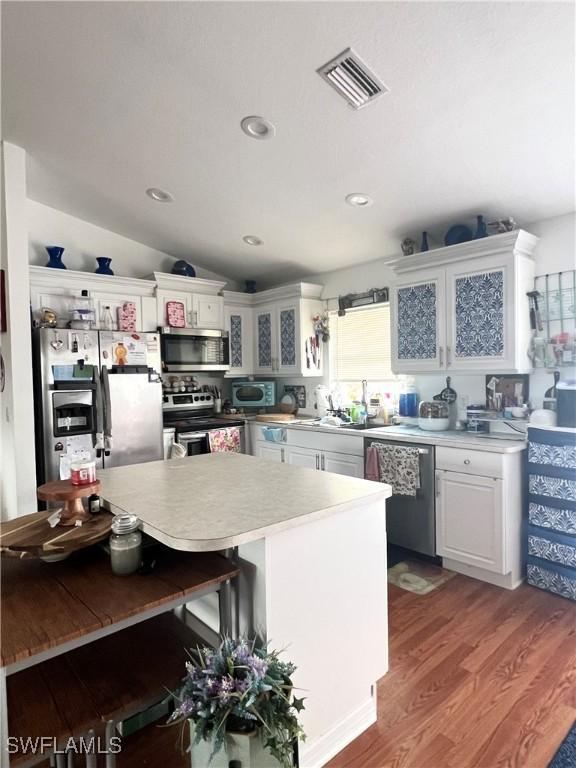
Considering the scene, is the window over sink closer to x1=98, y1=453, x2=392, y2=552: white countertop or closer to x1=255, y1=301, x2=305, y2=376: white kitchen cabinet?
x1=255, y1=301, x2=305, y2=376: white kitchen cabinet

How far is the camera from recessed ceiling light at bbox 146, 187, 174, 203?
11.3 feet

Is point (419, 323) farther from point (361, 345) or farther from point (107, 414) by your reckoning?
point (107, 414)

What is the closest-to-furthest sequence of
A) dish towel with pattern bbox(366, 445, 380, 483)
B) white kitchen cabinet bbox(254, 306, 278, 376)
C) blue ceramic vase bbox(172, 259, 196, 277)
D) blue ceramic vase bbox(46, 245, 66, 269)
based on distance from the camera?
Answer: dish towel with pattern bbox(366, 445, 380, 483)
blue ceramic vase bbox(46, 245, 66, 269)
blue ceramic vase bbox(172, 259, 196, 277)
white kitchen cabinet bbox(254, 306, 278, 376)

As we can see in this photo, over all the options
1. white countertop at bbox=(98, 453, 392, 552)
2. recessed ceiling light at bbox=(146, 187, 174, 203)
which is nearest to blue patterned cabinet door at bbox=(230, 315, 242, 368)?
recessed ceiling light at bbox=(146, 187, 174, 203)

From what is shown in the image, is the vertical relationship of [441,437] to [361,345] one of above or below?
below

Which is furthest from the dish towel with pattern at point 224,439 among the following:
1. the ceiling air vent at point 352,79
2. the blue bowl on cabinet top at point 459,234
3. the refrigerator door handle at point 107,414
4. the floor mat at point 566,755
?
the floor mat at point 566,755

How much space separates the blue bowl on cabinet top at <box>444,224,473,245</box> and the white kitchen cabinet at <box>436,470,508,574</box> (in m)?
1.65

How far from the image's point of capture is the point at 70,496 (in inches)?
60.8

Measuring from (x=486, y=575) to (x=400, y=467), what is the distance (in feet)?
2.85

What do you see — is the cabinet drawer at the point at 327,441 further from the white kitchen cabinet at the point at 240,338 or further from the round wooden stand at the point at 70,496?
the round wooden stand at the point at 70,496

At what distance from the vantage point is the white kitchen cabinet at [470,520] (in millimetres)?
2771

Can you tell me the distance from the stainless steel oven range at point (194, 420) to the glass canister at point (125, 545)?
2777 millimetres

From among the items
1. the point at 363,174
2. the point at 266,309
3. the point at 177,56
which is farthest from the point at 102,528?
the point at 266,309

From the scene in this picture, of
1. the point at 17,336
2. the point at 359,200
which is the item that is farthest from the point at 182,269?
the point at 359,200
